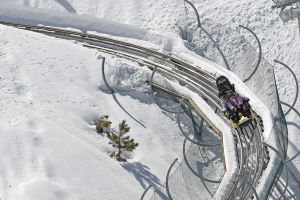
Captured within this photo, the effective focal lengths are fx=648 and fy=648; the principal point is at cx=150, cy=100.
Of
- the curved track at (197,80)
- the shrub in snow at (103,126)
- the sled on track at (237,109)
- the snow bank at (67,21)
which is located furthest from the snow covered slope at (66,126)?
the sled on track at (237,109)

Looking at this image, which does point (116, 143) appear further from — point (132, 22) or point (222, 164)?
point (132, 22)

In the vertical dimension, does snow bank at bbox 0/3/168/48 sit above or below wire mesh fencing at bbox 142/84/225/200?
above

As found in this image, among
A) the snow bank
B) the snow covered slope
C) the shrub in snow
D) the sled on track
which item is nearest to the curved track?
the sled on track

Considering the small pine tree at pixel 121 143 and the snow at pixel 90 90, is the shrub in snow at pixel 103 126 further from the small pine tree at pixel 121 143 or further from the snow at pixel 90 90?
the small pine tree at pixel 121 143

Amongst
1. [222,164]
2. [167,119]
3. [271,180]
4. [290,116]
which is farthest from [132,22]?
[271,180]

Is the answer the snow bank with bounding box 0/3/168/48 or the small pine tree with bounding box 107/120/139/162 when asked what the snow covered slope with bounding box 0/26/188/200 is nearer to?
the small pine tree with bounding box 107/120/139/162

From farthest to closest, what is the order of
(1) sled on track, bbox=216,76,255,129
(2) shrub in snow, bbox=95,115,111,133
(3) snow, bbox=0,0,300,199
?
(2) shrub in snow, bbox=95,115,111,133 < (1) sled on track, bbox=216,76,255,129 < (3) snow, bbox=0,0,300,199

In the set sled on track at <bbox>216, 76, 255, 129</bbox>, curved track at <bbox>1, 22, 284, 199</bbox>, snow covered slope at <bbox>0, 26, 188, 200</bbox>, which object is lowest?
snow covered slope at <bbox>0, 26, 188, 200</bbox>
